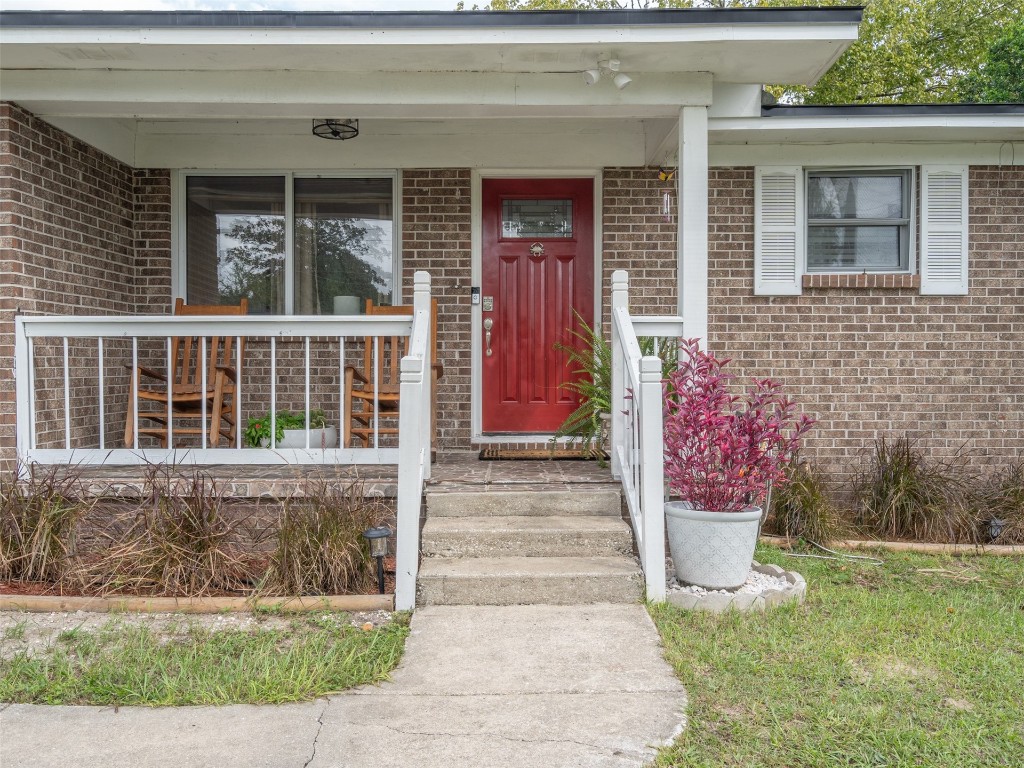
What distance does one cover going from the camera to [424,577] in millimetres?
3945

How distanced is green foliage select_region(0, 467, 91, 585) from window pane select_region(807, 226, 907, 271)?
563cm

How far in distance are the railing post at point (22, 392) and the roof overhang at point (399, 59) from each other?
147 cm

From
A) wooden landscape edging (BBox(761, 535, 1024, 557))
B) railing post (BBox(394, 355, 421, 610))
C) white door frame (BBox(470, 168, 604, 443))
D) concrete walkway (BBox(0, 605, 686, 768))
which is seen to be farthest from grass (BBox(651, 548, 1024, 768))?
white door frame (BBox(470, 168, 604, 443))

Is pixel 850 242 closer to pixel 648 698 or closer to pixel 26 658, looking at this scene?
pixel 648 698

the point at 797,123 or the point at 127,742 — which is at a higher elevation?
the point at 797,123

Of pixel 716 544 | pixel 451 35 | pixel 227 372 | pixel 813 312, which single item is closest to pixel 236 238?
pixel 227 372

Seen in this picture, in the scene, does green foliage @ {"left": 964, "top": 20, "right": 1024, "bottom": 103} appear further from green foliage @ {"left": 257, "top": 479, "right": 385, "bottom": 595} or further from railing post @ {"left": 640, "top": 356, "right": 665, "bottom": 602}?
green foliage @ {"left": 257, "top": 479, "right": 385, "bottom": 595}

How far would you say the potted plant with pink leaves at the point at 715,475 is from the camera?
13.0 feet

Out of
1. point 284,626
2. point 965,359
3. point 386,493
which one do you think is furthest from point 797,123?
point 284,626

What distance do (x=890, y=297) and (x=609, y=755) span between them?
5215 mm

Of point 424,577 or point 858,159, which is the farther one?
point 858,159

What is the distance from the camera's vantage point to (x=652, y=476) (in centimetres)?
399

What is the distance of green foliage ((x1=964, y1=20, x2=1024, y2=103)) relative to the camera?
50.5ft

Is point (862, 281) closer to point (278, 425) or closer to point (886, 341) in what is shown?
point (886, 341)
